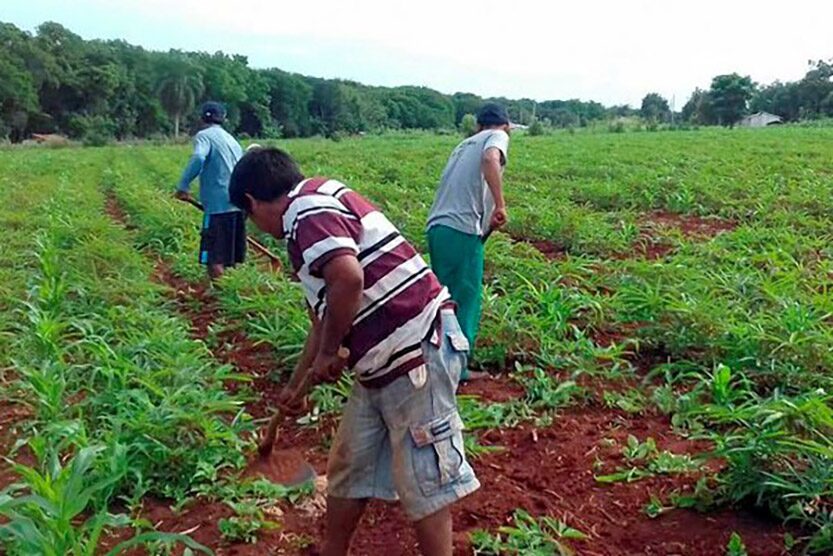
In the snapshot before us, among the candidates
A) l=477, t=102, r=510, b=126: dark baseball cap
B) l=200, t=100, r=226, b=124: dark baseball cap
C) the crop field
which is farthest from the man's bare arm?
l=200, t=100, r=226, b=124: dark baseball cap

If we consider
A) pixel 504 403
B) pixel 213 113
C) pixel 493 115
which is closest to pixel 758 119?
pixel 213 113

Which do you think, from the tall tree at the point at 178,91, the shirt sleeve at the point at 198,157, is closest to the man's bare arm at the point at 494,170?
the shirt sleeve at the point at 198,157

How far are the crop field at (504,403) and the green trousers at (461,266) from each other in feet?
1.25

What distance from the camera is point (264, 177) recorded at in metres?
2.22

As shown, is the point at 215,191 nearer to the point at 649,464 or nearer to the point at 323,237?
the point at 649,464

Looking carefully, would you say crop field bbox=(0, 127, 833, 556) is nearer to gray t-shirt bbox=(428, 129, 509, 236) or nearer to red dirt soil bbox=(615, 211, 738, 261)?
red dirt soil bbox=(615, 211, 738, 261)

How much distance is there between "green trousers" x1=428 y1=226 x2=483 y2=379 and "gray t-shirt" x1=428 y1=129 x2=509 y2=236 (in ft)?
0.15

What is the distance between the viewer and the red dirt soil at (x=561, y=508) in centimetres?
264

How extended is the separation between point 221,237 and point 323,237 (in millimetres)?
4223

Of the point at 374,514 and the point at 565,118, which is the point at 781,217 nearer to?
the point at 374,514

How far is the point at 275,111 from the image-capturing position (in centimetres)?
6919

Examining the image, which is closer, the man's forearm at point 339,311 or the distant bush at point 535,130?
the man's forearm at point 339,311

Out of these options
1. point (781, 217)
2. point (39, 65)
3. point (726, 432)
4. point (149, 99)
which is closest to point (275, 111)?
point (149, 99)

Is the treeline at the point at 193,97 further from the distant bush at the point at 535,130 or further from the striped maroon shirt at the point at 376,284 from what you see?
the striped maroon shirt at the point at 376,284
